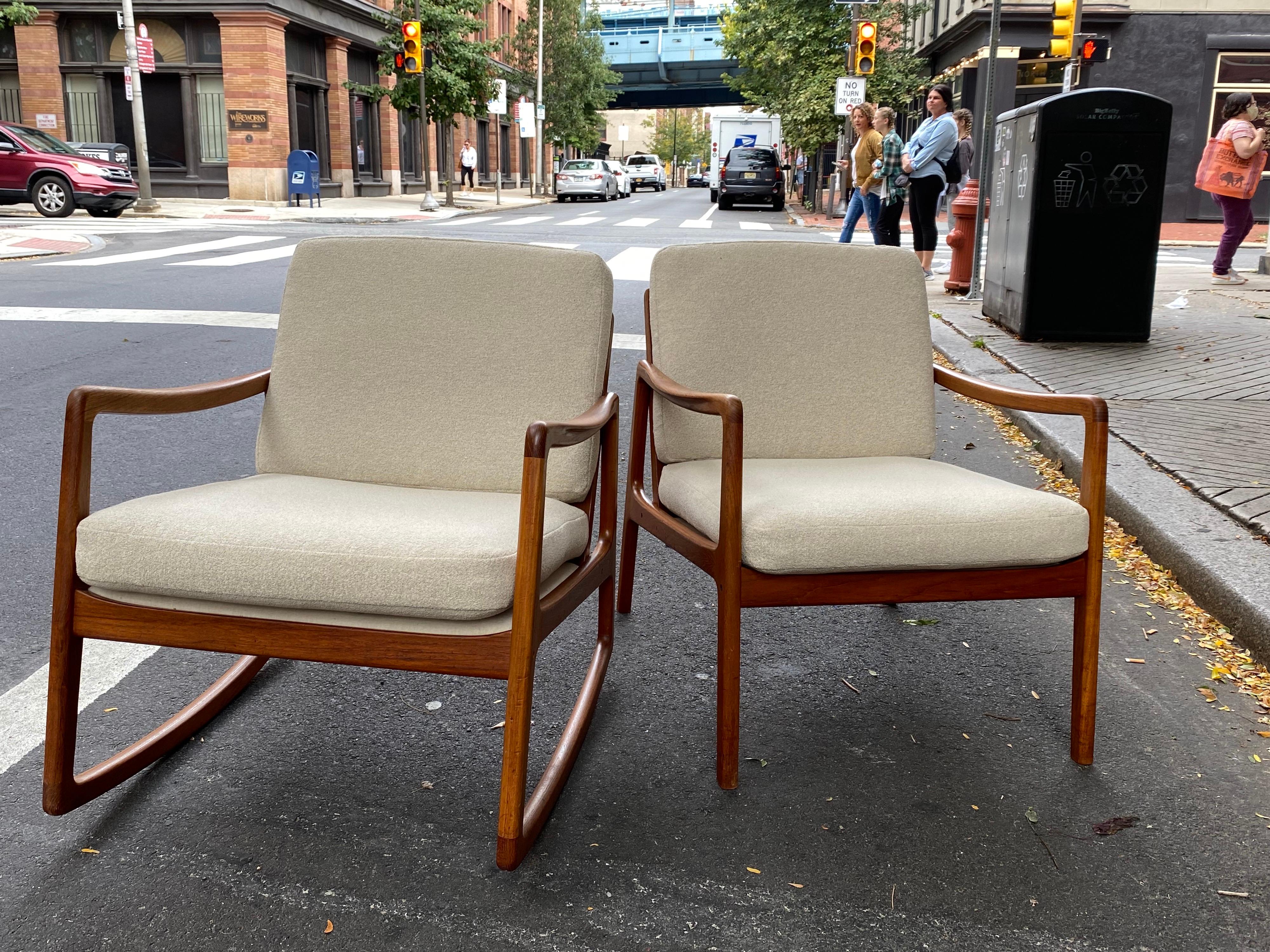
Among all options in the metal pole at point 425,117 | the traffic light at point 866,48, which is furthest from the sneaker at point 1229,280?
the metal pole at point 425,117

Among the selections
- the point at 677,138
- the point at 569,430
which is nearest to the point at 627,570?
the point at 569,430

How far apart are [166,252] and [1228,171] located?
1241cm

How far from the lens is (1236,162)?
1119cm


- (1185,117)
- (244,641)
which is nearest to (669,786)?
(244,641)

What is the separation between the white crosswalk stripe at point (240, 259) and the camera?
1395 cm

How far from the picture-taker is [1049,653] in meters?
3.45

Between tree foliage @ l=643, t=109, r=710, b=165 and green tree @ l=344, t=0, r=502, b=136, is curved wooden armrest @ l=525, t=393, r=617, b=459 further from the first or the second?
tree foliage @ l=643, t=109, r=710, b=165

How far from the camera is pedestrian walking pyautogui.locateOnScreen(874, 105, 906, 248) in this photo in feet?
41.4

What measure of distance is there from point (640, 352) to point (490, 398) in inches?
218

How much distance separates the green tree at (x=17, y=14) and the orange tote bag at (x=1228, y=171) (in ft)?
79.4

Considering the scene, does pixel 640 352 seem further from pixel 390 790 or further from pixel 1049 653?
pixel 390 790

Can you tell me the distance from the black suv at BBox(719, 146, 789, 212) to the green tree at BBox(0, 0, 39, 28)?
17492 mm

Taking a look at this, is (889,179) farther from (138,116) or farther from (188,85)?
(188,85)

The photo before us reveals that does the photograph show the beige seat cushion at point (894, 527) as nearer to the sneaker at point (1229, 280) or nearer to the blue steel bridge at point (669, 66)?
the sneaker at point (1229, 280)
